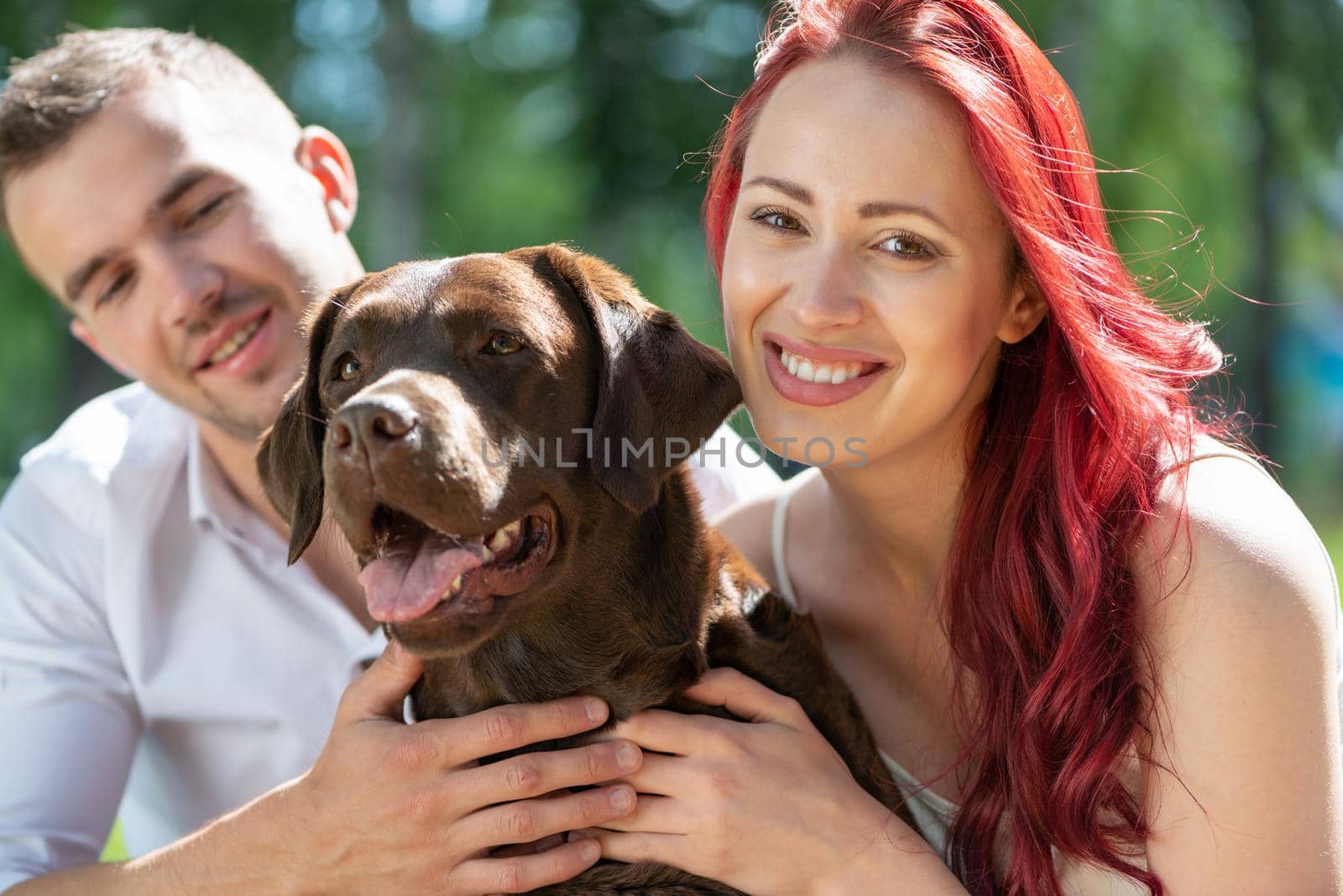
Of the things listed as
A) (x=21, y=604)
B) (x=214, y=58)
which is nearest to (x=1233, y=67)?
(x=214, y=58)

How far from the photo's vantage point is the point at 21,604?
3.38 meters

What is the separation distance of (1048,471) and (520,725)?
51.2 inches

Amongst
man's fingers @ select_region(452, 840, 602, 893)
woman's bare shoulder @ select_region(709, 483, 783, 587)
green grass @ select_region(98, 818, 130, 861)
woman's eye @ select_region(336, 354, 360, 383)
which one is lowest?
green grass @ select_region(98, 818, 130, 861)

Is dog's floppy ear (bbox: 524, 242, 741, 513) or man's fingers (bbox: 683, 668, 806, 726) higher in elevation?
dog's floppy ear (bbox: 524, 242, 741, 513)

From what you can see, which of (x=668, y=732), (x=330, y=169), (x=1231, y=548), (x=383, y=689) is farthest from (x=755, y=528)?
(x=330, y=169)

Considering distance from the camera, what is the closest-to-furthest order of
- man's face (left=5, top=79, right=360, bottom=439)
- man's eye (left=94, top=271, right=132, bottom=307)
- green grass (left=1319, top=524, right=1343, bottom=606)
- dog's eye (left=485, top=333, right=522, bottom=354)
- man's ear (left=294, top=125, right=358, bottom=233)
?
dog's eye (left=485, top=333, right=522, bottom=354), man's face (left=5, top=79, right=360, bottom=439), man's eye (left=94, top=271, right=132, bottom=307), man's ear (left=294, top=125, right=358, bottom=233), green grass (left=1319, top=524, right=1343, bottom=606)

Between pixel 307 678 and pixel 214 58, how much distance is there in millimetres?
2040

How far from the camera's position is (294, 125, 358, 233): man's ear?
3.92 metres

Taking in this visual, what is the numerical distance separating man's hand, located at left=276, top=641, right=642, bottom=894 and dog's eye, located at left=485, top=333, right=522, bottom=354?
0.72m

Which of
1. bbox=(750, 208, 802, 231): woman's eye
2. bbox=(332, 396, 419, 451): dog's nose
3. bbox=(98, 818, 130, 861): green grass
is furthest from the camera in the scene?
bbox=(98, 818, 130, 861): green grass

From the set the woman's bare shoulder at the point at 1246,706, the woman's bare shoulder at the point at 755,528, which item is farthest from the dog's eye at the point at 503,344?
the woman's bare shoulder at the point at 1246,706

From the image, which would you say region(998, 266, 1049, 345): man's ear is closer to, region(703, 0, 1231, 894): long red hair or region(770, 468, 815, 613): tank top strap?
region(703, 0, 1231, 894): long red hair

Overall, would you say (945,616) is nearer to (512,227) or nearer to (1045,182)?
(1045,182)

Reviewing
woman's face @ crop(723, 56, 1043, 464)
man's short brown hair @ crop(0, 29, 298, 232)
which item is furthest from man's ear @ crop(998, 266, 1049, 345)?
man's short brown hair @ crop(0, 29, 298, 232)
